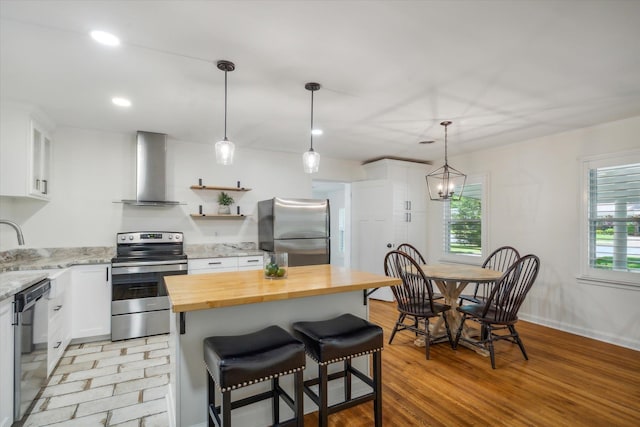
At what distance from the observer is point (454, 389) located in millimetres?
2539

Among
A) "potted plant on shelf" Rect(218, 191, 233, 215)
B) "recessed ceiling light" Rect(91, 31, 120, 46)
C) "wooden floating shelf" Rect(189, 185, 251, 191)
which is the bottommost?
"potted plant on shelf" Rect(218, 191, 233, 215)

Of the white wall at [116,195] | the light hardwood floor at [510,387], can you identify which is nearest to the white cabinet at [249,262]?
the white wall at [116,195]

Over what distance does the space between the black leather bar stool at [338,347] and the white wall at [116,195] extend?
296cm

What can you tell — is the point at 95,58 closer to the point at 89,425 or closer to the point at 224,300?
the point at 224,300

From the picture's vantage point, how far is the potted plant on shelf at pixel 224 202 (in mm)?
4633

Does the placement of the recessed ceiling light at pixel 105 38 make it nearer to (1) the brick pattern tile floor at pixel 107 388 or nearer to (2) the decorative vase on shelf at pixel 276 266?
(2) the decorative vase on shelf at pixel 276 266

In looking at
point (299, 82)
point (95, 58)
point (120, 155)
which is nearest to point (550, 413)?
point (299, 82)

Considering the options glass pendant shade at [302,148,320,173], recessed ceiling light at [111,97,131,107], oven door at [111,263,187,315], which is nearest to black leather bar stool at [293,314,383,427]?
glass pendant shade at [302,148,320,173]

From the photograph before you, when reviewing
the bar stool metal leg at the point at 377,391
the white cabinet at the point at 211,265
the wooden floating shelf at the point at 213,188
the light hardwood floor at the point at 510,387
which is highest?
the wooden floating shelf at the point at 213,188

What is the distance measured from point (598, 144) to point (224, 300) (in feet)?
14.3

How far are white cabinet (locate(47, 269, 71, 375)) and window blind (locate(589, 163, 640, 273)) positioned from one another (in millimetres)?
5485

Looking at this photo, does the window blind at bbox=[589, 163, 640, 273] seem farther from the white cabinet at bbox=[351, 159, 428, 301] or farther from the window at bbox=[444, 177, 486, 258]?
the white cabinet at bbox=[351, 159, 428, 301]

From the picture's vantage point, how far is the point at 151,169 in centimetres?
413

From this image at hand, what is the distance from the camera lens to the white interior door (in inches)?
208
